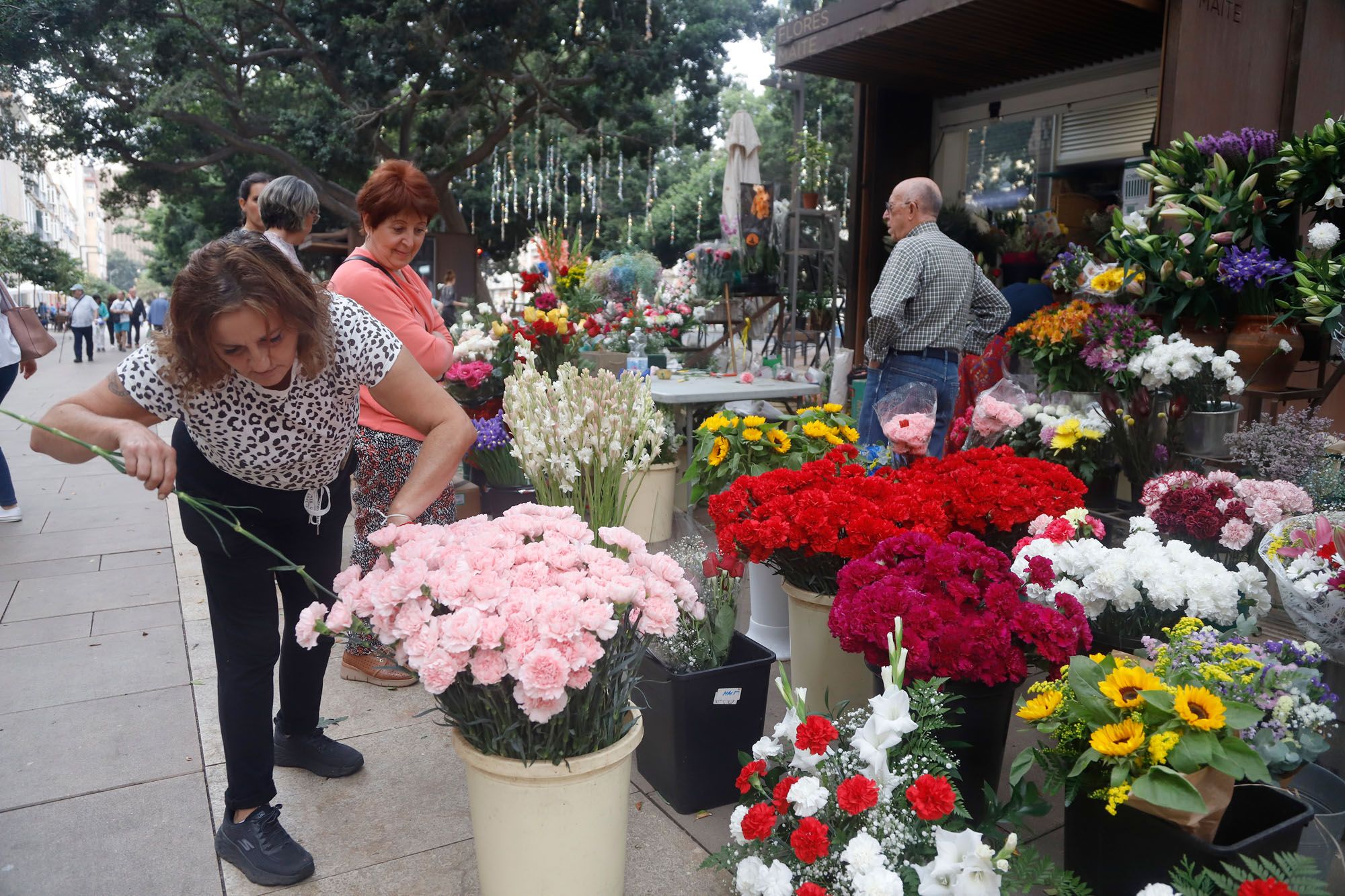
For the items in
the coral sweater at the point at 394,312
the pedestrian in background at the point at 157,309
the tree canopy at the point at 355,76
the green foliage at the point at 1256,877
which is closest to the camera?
the green foliage at the point at 1256,877

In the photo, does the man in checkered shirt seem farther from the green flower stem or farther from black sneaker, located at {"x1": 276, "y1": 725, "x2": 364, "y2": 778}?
the green flower stem

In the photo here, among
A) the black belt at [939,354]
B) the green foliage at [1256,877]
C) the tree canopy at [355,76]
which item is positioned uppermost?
the tree canopy at [355,76]

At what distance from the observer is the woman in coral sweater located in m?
3.03

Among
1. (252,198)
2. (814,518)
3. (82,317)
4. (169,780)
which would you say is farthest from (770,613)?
(82,317)

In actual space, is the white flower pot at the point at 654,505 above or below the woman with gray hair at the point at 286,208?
below

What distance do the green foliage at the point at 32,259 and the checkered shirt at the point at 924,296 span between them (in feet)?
81.3

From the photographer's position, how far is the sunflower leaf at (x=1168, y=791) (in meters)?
1.56

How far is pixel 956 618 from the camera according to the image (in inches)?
78.6

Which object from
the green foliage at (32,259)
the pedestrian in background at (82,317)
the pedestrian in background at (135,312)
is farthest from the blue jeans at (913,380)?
the pedestrian in background at (135,312)

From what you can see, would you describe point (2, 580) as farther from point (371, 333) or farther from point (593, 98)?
point (593, 98)

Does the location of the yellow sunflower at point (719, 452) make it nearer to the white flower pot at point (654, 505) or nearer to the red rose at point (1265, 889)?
the white flower pot at point (654, 505)

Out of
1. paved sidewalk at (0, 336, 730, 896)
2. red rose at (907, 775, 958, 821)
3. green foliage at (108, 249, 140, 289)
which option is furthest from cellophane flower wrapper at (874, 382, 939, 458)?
green foliage at (108, 249, 140, 289)

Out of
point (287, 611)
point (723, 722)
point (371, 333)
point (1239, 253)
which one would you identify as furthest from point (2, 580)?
point (1239, 253)

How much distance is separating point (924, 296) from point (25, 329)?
4.80 meters
